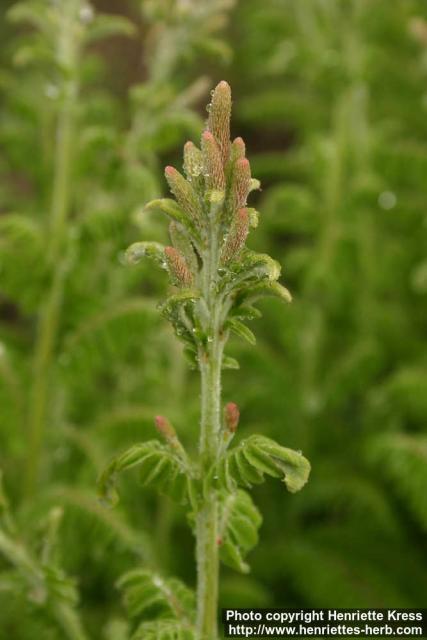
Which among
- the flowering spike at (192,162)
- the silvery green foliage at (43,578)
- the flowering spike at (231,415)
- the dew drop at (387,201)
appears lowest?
the silvery green foliage at (43,578)

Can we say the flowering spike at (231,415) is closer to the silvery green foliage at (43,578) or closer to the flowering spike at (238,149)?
the flowering spike at (238,149)

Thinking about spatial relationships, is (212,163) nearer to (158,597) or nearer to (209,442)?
(209,442)

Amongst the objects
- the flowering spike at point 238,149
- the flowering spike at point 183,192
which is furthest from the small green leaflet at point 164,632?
the flowering spike at point 238,149

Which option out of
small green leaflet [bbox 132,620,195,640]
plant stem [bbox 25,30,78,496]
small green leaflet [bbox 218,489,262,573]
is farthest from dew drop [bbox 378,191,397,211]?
small green leaflet [bbox 132,620,195,640]

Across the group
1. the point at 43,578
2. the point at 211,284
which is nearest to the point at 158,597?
the point at 43,578

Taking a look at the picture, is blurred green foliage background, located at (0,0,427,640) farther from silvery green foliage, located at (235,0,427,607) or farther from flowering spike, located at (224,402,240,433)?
flowering spike, located at (224,402,240,433)
